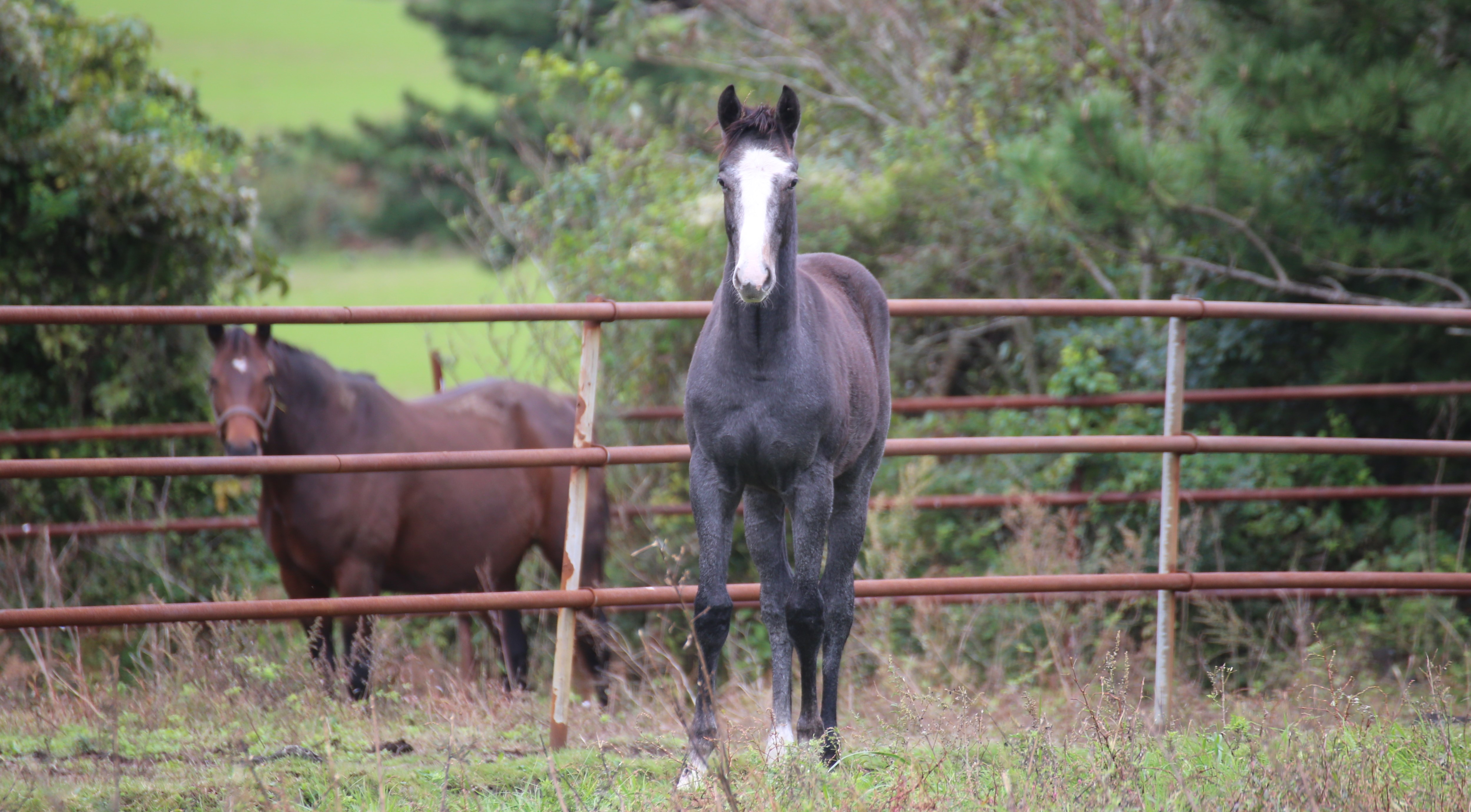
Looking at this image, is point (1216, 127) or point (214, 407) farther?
point (1216, 127)

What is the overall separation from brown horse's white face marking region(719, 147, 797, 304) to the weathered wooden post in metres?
1.57

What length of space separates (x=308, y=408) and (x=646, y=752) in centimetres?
285

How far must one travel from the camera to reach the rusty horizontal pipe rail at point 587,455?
119 inches

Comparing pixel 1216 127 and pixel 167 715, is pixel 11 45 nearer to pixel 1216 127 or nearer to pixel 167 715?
pixel 167 715

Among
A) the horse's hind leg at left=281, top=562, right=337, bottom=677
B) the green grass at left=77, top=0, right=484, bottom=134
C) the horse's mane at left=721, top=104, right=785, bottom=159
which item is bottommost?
the horse's hind leg at left=281, top=562, right=337, bottom=677

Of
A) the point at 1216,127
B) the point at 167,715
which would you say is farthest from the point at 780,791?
the point at 1216,127

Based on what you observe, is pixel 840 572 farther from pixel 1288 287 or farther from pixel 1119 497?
pixel 1288 287

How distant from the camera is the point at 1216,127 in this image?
5.84 meters

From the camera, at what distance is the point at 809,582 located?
284 centimetres

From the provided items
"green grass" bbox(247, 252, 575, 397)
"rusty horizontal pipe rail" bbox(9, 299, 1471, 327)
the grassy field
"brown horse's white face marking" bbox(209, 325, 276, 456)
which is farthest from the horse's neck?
"green grass" bbox(247, 252, 575, 397)

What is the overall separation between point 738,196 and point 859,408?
0.72 m

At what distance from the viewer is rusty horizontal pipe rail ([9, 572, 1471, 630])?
2.94 m

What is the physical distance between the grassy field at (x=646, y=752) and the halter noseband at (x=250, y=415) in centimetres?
98

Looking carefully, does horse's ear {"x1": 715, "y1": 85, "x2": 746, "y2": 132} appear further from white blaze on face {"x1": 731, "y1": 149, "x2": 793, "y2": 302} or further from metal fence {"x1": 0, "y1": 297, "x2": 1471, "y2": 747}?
metal fence {"x1": 0, "y1": 297, "x2": 1471, "y2": 747}
